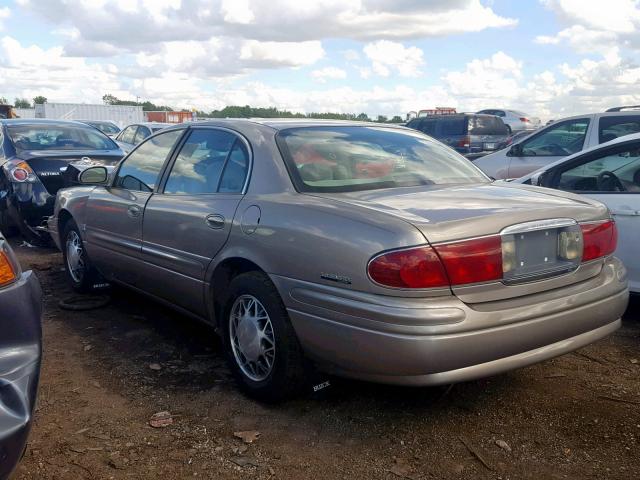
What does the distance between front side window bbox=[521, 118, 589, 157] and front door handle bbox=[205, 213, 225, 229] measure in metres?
6.29

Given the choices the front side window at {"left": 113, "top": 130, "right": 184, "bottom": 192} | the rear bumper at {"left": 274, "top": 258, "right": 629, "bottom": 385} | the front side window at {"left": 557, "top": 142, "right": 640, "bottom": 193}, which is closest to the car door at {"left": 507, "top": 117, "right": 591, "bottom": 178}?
the front side window at {"left": 557, "top": 142, "right": 640, "bottom": 193}

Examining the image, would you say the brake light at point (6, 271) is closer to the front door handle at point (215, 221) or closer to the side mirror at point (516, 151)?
the front door handle at point (215, 221)

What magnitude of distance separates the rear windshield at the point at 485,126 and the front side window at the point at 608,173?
1186cm

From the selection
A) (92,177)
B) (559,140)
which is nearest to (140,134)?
(559,140)

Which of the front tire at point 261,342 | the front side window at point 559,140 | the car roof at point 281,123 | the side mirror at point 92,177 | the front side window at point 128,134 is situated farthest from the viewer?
the front side window at point 128,134

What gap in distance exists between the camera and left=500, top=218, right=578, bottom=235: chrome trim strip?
310 cm

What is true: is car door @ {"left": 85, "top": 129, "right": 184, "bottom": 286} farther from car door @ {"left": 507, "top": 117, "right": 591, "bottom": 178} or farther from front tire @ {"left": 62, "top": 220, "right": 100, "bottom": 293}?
car door @ {"left": 507, "top": 117, "right": 591, "bottom": 178}

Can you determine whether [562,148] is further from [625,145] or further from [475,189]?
[475,189]

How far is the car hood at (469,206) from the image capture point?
120 inches

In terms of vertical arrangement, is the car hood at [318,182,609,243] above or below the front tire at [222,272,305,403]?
above

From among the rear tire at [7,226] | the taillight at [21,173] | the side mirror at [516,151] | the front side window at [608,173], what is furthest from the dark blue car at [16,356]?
the side mirror at [516,151]

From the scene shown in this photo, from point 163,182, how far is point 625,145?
11.2 ft

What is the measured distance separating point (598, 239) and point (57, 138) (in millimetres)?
7056

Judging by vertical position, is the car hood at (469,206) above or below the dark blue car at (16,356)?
above
